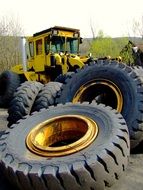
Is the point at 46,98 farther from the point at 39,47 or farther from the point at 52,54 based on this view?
the point at 39,47

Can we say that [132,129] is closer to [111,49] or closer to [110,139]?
[110,139]

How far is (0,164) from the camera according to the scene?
4480mm

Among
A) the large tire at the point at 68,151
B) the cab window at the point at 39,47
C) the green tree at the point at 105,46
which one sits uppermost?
the cab window at the point at 39,47

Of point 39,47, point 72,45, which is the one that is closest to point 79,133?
point 39,47

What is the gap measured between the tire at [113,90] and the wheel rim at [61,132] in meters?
0.83

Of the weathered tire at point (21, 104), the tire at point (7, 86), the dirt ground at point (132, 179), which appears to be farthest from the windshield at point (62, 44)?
the dirt ground at point (132, 179)

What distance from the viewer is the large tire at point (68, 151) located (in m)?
3.90

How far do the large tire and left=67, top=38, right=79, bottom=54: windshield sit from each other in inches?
341

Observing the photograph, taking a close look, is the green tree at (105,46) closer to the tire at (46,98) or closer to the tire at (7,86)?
the tire at (7,86)

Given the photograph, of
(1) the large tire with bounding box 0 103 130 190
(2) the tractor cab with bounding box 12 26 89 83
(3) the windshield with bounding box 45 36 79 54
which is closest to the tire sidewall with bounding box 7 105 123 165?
(1) the large tire with bounding box 0 103 130 190

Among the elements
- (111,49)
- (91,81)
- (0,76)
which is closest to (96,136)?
(91,81)

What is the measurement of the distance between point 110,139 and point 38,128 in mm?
1160

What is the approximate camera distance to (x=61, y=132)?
5281 mm

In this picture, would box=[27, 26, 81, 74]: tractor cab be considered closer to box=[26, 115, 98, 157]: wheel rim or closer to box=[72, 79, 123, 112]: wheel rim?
box=[72, 79, 123, 112]: wheel rim
